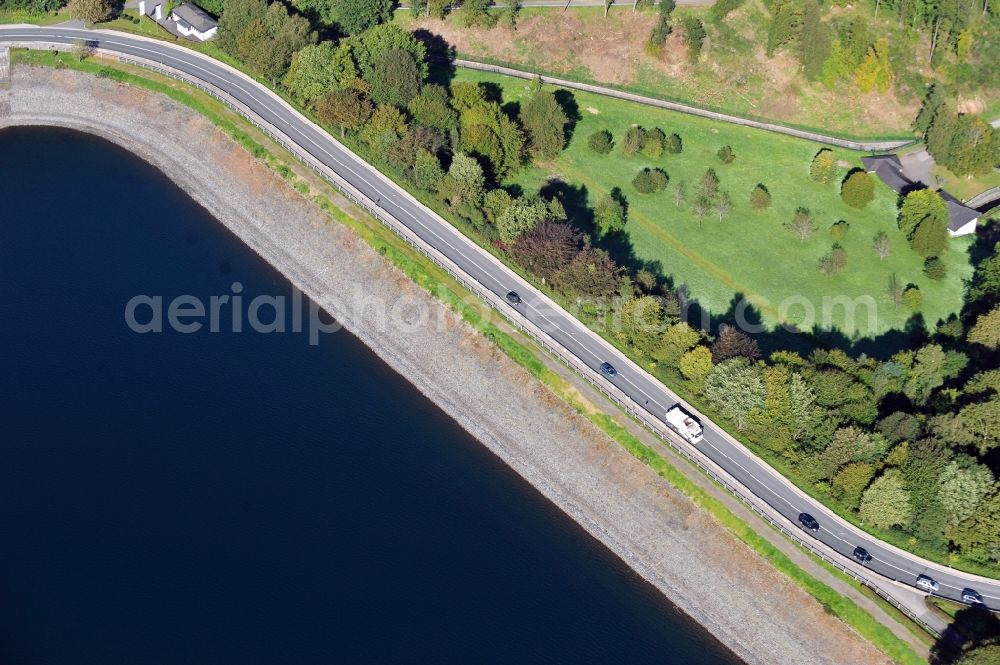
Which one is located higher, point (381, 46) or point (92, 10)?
point (381, 46)

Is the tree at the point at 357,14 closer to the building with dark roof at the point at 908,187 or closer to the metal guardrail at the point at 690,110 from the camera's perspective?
the metal guardrail at the point at 690,110

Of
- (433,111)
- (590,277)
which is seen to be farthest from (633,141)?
(590,277)

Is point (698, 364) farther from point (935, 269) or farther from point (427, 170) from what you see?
point (427, 170)

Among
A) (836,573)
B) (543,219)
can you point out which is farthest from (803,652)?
(543,219)

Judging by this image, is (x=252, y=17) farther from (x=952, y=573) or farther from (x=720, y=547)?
(x=952, y=573)

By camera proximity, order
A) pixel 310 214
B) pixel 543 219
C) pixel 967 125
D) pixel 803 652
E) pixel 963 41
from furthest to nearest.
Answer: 1. pixel 963 41
2. pixel 967 125
3. pixel 310 214
4. pixel 543 219
5. pixel 803 652

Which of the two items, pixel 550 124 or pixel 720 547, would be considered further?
pixel 550 124

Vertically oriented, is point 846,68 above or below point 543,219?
above

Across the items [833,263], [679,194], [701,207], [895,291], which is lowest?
[895,291]
